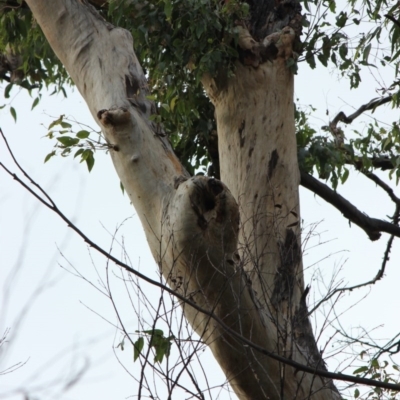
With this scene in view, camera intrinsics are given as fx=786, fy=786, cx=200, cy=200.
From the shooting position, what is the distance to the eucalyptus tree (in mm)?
3127

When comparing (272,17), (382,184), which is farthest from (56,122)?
(382,184)

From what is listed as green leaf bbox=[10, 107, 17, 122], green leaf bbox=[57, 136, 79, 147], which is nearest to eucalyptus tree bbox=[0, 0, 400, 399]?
green leaf bbox=[57, 136, 79, 147]

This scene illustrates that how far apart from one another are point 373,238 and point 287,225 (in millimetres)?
1731

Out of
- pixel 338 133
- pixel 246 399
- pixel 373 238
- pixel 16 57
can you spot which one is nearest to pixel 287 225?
pixel 246 399

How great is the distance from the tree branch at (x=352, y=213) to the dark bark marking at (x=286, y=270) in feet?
4.52

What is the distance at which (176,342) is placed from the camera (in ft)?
9.86

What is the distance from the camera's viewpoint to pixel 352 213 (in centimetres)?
545

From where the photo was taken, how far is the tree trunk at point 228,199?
3080 millimetres

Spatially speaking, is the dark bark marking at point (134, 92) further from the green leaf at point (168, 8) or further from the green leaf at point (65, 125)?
the green leaf at point (168, 8)

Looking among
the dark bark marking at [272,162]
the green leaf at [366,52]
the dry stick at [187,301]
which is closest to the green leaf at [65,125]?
the dark bark marking at [272,162]

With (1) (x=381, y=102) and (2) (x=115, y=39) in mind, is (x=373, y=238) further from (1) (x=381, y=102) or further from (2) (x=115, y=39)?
(2) (x=115, y=39)

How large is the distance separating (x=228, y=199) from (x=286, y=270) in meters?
0.91

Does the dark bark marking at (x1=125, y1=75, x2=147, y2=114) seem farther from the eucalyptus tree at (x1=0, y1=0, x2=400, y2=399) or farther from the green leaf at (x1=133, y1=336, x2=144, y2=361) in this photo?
the green leaf at (x1=133, y1=336, x2=144, y2=361)

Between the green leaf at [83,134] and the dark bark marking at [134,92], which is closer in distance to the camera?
the dark bark marking at [134,92]
